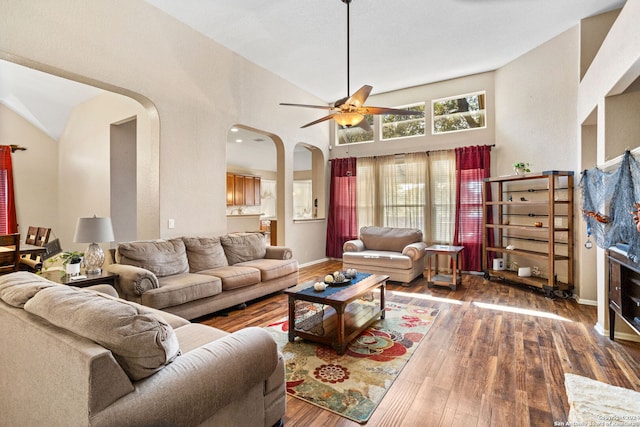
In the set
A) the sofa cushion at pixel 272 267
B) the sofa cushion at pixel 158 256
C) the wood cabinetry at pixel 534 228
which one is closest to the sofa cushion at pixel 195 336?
the sofa cushion at pixel 158 256

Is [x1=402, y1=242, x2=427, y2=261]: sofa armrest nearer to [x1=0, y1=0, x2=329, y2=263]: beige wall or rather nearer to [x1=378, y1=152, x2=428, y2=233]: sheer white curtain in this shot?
[x1=378, y1=152, x2=428, y2=233]: sheer white curtain

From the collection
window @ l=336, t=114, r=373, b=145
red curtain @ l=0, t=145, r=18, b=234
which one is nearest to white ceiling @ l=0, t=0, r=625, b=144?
red curtain @ l=0, t=145, r=18, b=234

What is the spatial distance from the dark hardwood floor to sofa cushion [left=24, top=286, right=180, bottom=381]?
104 centimetres

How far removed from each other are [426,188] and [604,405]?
4.61m

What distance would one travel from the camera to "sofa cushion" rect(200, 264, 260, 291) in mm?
3639

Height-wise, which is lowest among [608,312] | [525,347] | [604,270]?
A: [525,347]

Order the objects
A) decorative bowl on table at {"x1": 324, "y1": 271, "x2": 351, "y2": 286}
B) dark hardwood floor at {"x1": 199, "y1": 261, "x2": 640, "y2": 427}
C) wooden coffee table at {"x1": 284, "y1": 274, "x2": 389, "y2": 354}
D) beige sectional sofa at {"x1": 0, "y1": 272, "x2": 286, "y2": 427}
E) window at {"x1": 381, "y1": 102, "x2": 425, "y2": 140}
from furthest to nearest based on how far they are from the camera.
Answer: window at {"x1": 381, "y1": 102, "x2": 425, "y2": 140} → decorative bowl on table at {"x1": 324, "y1": 271, "x2": 351, "y2": 286} → wooden coffee table at {"x1": 284, "y1": 274, "x2": 389, "y2": 354} → dark hardwood floor at {"x1": 199, "y1": 261, "x2": 640, "y2": 427} → beige sectional sofa at {"x1": 0, "y1": 272, "x2": 286, "y2": 427}

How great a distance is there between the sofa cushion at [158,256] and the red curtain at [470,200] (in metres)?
4.75

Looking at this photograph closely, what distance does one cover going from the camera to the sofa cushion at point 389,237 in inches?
223

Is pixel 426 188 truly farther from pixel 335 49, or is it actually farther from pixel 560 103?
pixel 335 49

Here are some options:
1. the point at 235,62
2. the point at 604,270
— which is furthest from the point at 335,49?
the point at 604,270

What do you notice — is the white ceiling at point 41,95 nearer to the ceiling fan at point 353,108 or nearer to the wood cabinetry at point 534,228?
the ceiling fan at point 353,108

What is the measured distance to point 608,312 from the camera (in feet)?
10.0

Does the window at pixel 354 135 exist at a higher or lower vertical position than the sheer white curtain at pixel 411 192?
higher
